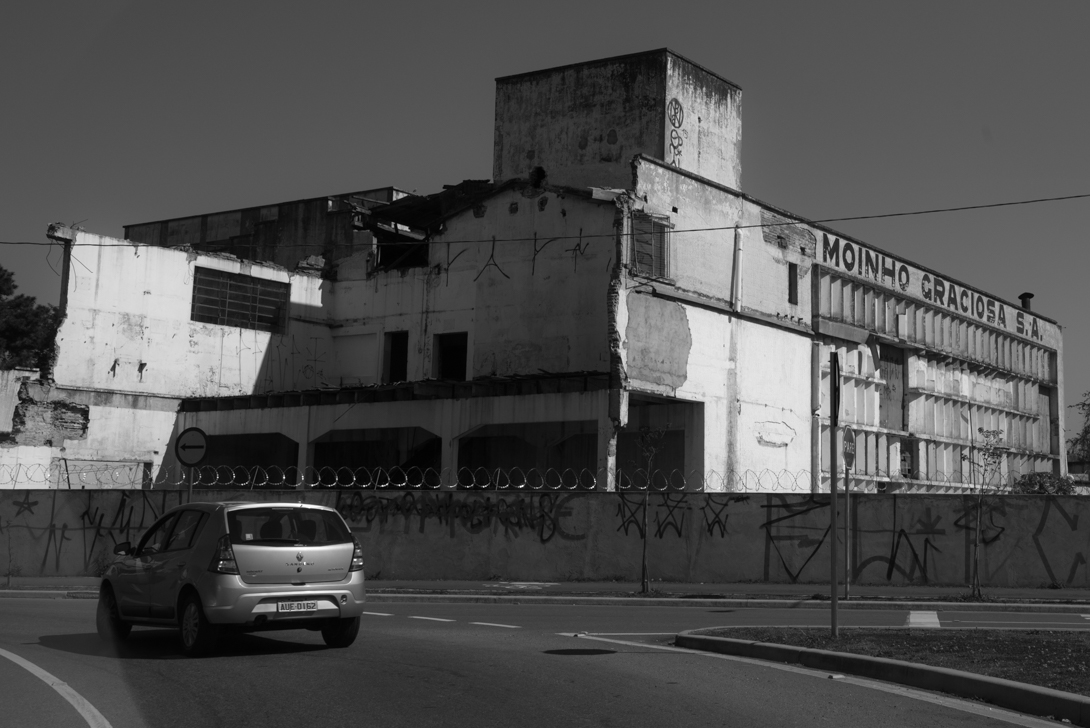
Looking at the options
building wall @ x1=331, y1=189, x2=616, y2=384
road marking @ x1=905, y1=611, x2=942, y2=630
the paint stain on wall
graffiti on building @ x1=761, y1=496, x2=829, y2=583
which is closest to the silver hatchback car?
road marking @ x1=905, y1=611, x2=942, y2=630

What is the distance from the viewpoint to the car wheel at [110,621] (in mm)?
12866

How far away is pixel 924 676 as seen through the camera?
981 centimetres

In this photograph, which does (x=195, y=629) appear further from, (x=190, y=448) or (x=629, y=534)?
(x=629, y=534)

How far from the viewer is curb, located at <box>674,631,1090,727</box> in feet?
27.4

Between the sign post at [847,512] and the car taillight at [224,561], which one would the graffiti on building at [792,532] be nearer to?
the sign post at [847,512]

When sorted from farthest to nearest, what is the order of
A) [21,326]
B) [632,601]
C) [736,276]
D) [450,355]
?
[21,326] < [450,355] < [736,276] < [632,601]

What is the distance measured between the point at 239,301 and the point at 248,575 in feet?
98.4

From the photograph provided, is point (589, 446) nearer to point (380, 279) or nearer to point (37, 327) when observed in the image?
point (380, 279)

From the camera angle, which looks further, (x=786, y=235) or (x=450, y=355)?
(x=450, y=355)

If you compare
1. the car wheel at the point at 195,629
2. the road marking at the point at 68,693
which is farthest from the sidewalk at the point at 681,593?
the road marking at the point at 68,693

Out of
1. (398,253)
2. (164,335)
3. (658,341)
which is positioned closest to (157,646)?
(658,341)

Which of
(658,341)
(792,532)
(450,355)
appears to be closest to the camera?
(792,532)

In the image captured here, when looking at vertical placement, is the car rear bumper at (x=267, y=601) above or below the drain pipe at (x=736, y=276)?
below

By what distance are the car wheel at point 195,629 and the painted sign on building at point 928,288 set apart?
29.3 meters
